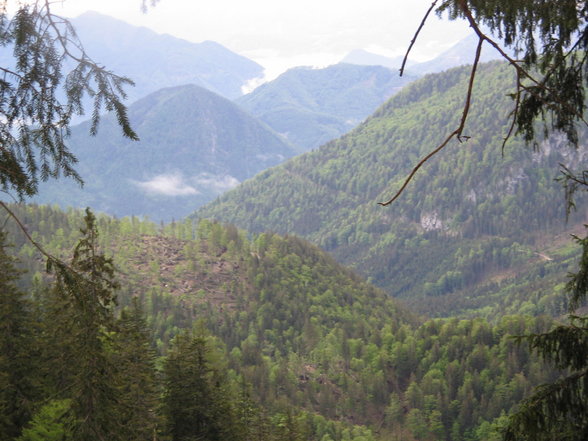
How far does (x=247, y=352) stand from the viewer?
105438 millimetres

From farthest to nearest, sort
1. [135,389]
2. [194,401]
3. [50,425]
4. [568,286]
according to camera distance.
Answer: [194,401] → [135,389] → [50,425] → [568,286]

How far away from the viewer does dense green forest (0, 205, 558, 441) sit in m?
25.6

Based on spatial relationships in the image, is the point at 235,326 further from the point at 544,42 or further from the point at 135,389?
the point at 544,42

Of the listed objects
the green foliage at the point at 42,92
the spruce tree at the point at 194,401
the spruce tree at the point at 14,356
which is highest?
the green foliage at the point at 42,92

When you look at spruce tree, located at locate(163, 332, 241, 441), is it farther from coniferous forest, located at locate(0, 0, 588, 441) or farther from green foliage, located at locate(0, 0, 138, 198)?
green foliage, located at locate(0, 0, 138, 198)

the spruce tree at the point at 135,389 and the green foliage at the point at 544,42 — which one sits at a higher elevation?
the green foliage at the point at 544,42

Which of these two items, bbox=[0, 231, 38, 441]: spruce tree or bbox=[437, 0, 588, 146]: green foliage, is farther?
bbox=[0, 231, 38, 441]: spruce tree

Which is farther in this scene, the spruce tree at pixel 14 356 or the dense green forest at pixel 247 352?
the dense green forest at pixel 247 352

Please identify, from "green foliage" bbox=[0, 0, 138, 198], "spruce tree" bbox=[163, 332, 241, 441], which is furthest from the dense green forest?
"green foliage" bbox=[0, 0, 138, 198]

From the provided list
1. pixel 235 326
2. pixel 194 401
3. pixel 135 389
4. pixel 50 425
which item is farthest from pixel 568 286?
pixel 235 326

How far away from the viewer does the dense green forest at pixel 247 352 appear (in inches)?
1006

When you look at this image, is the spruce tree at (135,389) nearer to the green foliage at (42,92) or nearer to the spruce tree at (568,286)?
the green foliage at (42,92)

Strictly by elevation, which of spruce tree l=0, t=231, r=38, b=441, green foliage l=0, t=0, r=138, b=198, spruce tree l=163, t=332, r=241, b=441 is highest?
green foliage l=0, t=0, r=138, b=198

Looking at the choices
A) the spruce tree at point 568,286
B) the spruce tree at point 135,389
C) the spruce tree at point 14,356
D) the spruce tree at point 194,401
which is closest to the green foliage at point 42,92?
the spruce tree at point 568,286
